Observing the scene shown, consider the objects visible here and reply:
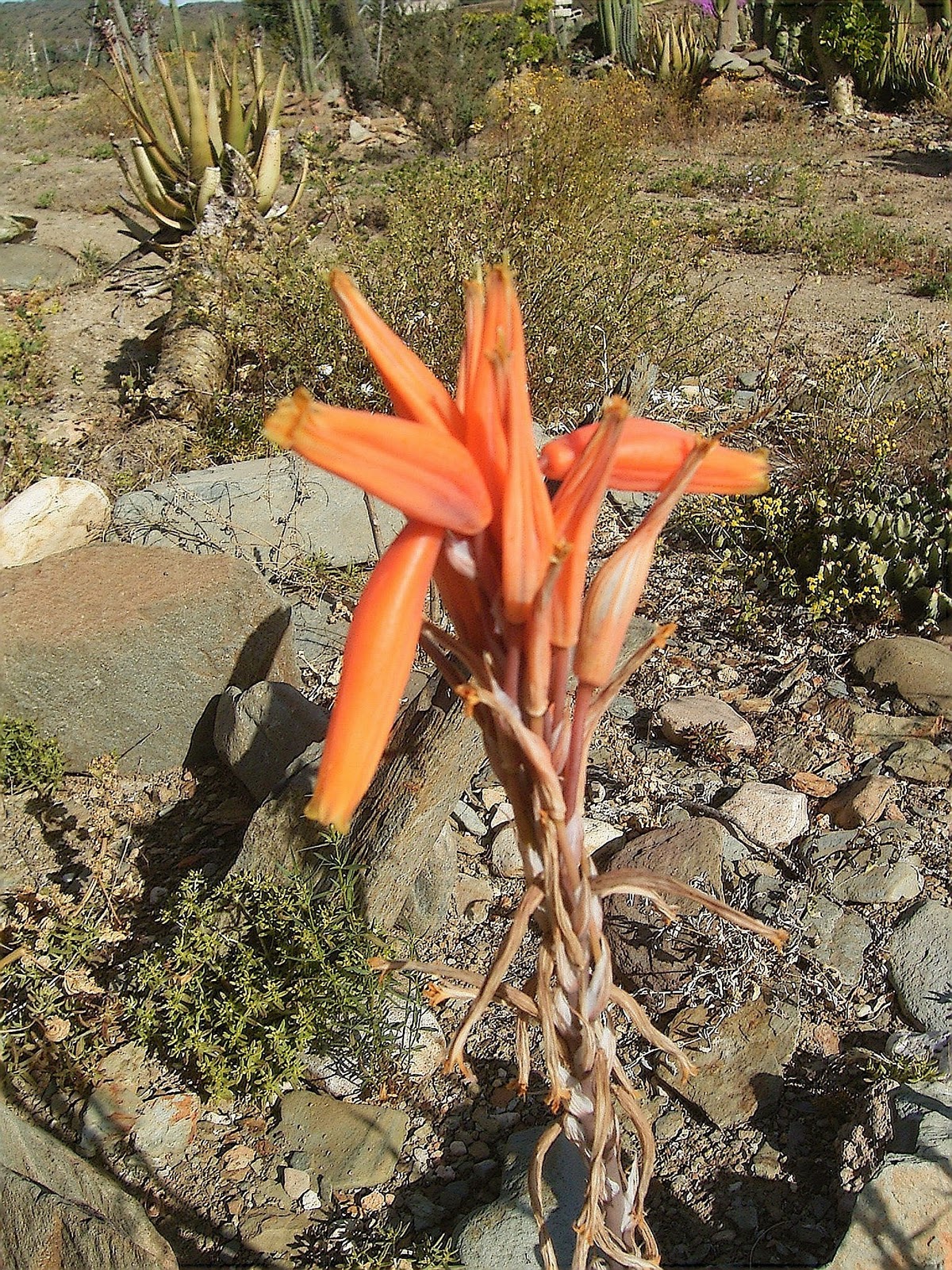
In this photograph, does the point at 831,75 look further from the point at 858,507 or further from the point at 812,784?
the point at 812,784

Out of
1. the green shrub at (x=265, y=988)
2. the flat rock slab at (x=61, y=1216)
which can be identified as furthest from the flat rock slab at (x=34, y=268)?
the flat rock slab at (x=61, y=1216)

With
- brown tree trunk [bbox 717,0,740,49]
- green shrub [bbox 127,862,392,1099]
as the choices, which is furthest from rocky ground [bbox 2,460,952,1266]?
brown tree trunk [bbox 717,0,740,49]

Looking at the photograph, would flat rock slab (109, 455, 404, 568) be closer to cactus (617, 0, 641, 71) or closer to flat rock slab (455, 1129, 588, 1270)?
flat rock slab (455, 1129, 588, 1270)

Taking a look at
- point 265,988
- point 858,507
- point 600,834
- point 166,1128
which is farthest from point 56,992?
point 858,507

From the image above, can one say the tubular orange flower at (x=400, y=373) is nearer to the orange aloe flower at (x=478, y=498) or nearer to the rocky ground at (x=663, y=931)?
the orange aloe flower at (x=478, y=498)

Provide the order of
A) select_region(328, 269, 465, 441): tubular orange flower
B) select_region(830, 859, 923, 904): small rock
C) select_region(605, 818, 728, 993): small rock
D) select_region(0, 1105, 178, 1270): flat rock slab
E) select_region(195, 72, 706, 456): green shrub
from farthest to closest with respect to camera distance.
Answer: select_region(195, 72, 706, 456): green shrub
select_region(830, 859, 923, 904): small rock
select_region(605, 818, 728, 993): small rock
select_region(0, 1105, 178, 1270): flat rock slab
select_region(328, 269, 465, 441): tubular orange flower

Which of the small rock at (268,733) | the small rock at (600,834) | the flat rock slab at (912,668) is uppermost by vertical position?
the small rock at (268,733)

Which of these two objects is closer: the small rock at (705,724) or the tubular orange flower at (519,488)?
the tubular orange flower at (519,488)
